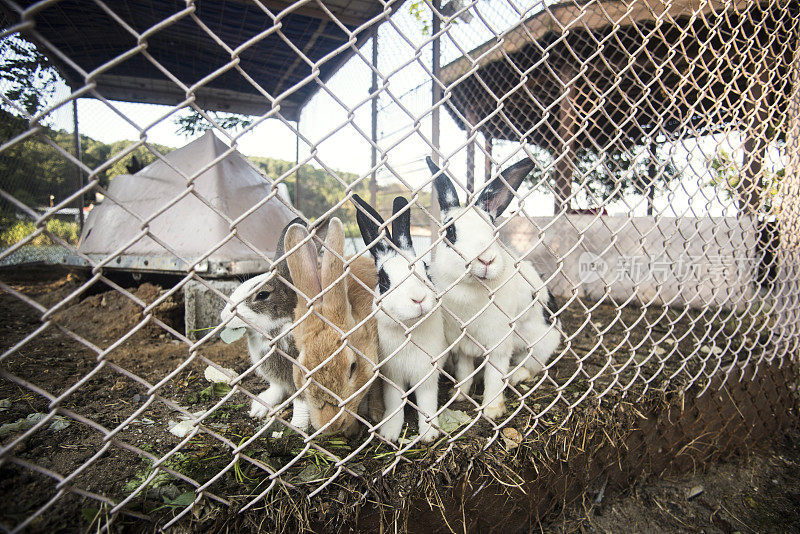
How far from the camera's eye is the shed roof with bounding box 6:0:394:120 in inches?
107

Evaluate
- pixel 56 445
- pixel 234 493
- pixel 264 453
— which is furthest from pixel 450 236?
pixel 56 445

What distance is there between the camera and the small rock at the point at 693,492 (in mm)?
1839

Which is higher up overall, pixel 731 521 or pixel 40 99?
pixel 40 99

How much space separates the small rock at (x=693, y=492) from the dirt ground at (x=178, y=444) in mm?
18

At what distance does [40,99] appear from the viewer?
79.0 inches

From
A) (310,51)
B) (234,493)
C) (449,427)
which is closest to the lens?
(234,493)

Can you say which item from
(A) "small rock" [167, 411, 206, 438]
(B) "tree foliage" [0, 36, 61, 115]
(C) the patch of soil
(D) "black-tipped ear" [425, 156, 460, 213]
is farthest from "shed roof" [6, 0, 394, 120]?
(C) the patch of soil

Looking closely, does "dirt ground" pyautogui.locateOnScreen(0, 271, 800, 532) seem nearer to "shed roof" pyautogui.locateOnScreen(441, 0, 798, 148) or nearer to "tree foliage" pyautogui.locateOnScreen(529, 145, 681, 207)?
"tree foliage" pyautogui.locateOnScreen(529, 145, 681, 207)

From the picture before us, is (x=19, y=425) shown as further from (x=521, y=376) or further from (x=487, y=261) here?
(x=521, y=376)

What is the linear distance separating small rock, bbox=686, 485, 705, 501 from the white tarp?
2.62 meters

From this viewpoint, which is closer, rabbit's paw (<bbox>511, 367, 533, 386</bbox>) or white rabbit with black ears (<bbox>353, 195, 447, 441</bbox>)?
white rabbit with black ears (<bbox>353, 195, 447, 441</bbox>)

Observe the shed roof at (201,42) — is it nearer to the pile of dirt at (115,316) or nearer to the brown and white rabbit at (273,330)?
the brown and white rabbit at (273,330)

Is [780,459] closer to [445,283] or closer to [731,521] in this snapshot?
[731,521]

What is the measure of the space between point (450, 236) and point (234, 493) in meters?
1.29
